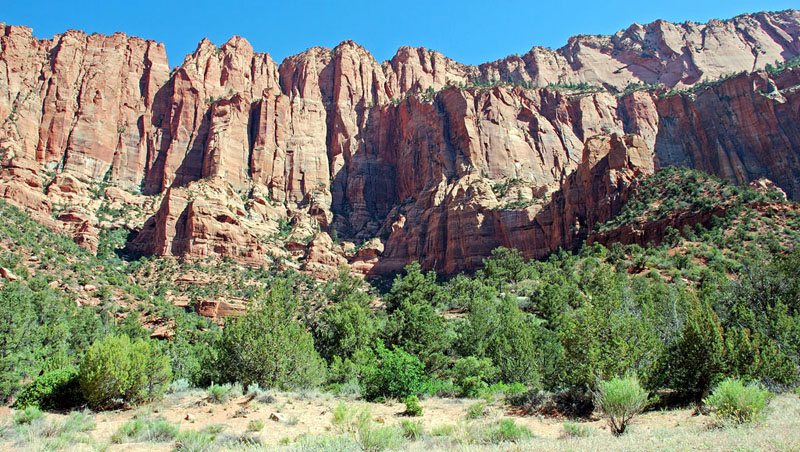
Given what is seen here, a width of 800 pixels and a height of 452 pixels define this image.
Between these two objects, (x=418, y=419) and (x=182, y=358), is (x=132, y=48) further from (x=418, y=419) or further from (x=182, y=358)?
(x=418, y=419)

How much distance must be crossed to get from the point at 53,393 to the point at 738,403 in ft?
69.0

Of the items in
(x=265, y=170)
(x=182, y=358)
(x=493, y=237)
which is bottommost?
(x=182, y=358)

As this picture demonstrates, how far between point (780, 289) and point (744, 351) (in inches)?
445

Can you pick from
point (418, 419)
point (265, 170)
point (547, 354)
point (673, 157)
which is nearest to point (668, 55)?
point (673, 157)

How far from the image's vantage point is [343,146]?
4188 inches

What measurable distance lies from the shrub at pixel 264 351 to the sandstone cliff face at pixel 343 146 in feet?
169

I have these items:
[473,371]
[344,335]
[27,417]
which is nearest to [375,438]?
[27,417]

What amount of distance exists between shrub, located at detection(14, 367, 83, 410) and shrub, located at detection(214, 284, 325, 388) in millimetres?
5262

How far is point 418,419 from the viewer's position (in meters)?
14.9

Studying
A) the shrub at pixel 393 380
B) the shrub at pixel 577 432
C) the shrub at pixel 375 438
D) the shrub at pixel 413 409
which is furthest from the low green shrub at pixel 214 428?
the shrub at pixel 577 432

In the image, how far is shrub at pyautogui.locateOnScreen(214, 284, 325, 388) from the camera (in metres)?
19.3

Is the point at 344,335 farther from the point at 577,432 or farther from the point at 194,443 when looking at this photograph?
the point at 577,432

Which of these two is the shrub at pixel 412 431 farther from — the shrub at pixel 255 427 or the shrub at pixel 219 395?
the shrub at pixel 219 395

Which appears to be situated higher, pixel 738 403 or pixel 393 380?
pixel 738 403
